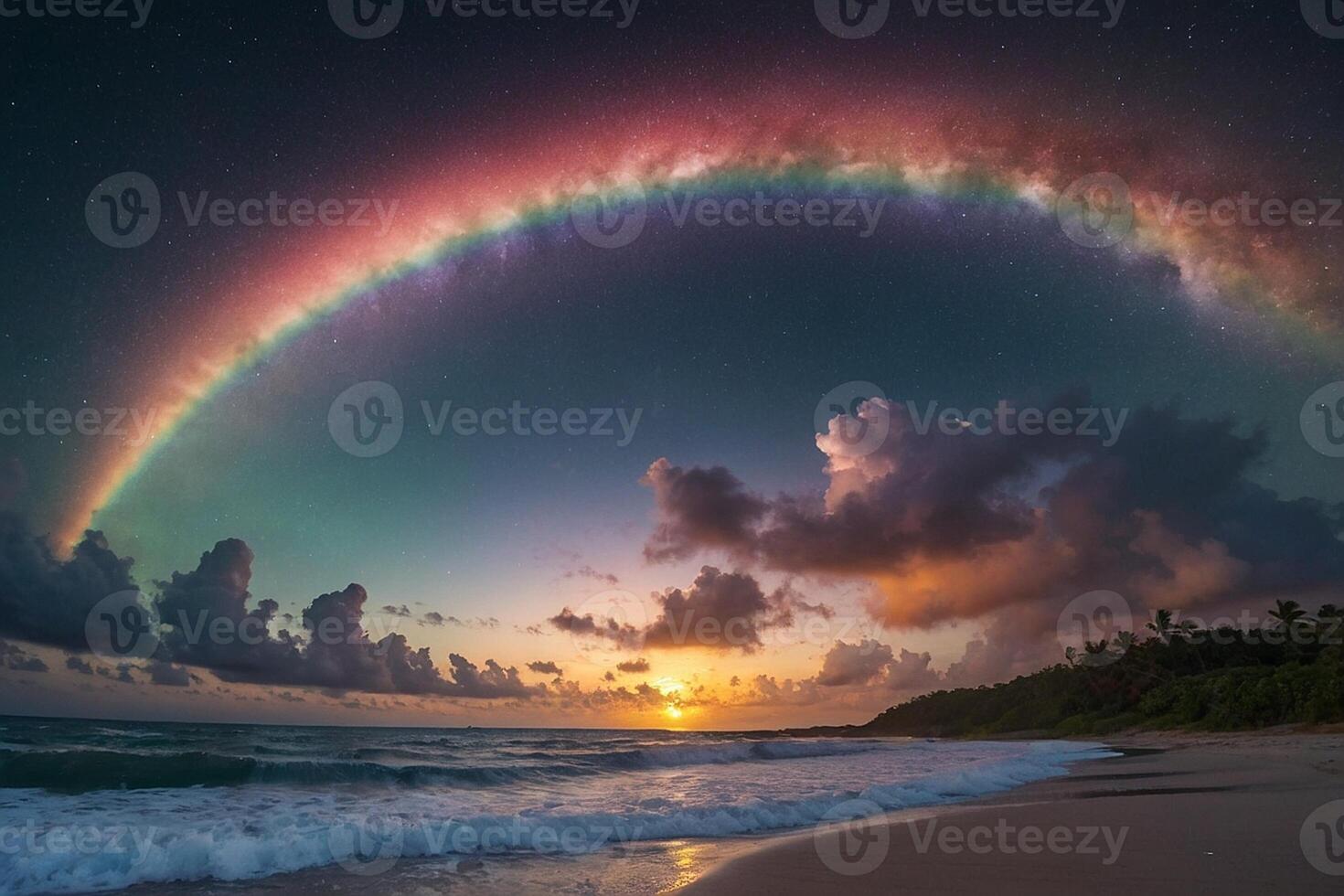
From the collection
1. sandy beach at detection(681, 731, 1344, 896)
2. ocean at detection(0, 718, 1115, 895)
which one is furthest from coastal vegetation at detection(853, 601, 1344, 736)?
sandy beach at detection(681, 731, 1344, 896)

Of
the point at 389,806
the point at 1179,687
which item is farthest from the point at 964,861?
the point at 1179,687

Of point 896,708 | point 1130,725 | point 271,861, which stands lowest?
point 896,708

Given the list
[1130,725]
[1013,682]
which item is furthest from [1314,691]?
[1013,682]

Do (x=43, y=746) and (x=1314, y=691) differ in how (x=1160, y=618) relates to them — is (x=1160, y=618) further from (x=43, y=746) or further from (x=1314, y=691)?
(x=43, y=746)

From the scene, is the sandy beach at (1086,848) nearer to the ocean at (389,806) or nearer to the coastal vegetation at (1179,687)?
the ocean at (389,806)

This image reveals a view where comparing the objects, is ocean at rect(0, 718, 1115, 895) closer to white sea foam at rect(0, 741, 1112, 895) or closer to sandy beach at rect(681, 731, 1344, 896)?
white sea foam at rect(0, 741, 1112, 895)

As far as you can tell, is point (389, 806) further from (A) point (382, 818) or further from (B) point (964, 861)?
(B) point (964, 861)
